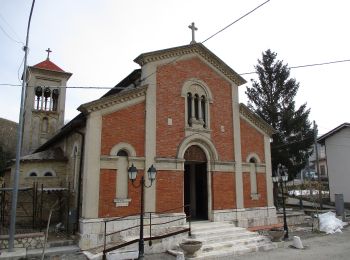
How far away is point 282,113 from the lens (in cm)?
2836

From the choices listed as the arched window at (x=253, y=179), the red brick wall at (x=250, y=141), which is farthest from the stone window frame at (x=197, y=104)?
the arched window at (x=253, y=179)

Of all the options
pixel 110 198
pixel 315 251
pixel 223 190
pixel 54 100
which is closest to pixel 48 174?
pixel 110 198

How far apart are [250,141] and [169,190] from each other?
6524 mm

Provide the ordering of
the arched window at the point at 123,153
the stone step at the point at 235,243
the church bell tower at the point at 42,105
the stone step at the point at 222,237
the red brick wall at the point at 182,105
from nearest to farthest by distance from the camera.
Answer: the stone step at the point at 235,243 < the stone step at the point at 222,237 < the arched window at the point at 123,153 < the red brick wall at the point at 182,105 < the church bell tower at the point at 42,105

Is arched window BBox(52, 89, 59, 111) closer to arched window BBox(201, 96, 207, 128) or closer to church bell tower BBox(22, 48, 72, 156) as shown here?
church bell tower BBox(22, 48, 72, 156)

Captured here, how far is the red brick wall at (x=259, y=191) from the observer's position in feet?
57.8

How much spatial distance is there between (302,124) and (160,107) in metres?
17.7

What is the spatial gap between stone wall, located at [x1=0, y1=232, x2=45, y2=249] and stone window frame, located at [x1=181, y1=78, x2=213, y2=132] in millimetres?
8219

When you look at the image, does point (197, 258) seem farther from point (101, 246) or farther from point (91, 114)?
point (91, 114)

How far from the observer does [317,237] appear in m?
16.2

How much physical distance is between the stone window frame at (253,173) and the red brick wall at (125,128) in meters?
7.08

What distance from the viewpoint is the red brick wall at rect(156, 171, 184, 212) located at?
47.3 ft

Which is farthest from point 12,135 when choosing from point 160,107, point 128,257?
point 128,257

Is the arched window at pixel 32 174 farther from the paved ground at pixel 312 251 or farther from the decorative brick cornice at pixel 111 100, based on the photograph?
the paved ground at pixel 312 251
